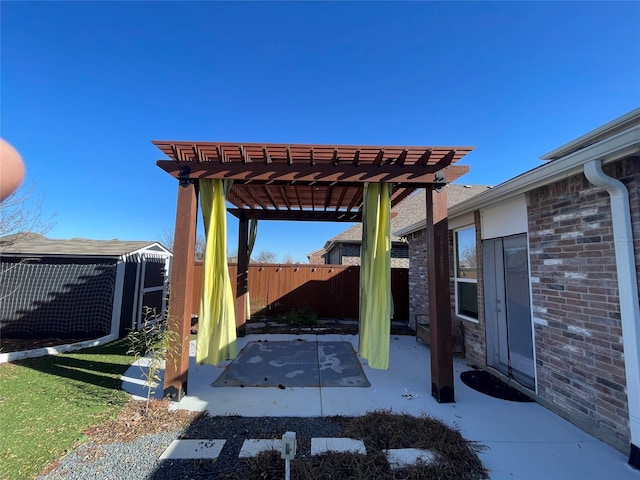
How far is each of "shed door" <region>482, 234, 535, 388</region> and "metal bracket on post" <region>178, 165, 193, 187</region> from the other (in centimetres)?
478

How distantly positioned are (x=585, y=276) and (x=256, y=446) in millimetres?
3806

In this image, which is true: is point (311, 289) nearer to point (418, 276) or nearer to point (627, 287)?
point (418, 276)

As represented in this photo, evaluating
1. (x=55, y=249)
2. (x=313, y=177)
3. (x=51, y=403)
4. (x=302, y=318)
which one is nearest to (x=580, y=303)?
(x=313, y=177)

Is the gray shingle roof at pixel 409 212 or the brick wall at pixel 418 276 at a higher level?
the gray shingle roof at pixel 409 212

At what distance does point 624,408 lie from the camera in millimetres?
2662

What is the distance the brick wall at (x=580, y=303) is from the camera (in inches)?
108

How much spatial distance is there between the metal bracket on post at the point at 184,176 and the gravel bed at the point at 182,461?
294cm

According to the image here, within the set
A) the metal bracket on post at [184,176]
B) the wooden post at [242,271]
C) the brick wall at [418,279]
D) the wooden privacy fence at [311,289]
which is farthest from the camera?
the wooden privacy fence at [311,289]

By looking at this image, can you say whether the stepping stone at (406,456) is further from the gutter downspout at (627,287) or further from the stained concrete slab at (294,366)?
the gutter downspout at (627,287)

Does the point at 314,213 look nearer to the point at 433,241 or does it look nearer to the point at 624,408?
the point at 433,241

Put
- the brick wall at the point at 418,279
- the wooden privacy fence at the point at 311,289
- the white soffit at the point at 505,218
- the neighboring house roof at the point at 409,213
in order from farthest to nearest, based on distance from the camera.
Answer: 1. the neighboring house roof at the point at 409,213
2. the wooden privacy fence at the point at 311,289
3. the brick wall at the point at 418,279
4. the white soffit at the point at 505,218

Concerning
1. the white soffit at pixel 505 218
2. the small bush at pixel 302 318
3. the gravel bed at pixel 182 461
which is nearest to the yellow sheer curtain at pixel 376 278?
the gravel bed at pixel 182 461

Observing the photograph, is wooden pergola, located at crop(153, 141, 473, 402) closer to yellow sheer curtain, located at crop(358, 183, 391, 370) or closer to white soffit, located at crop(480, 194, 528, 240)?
yellow sheer curtain, located at crop(358, 183, 391, 370)

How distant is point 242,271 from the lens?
7527mm
